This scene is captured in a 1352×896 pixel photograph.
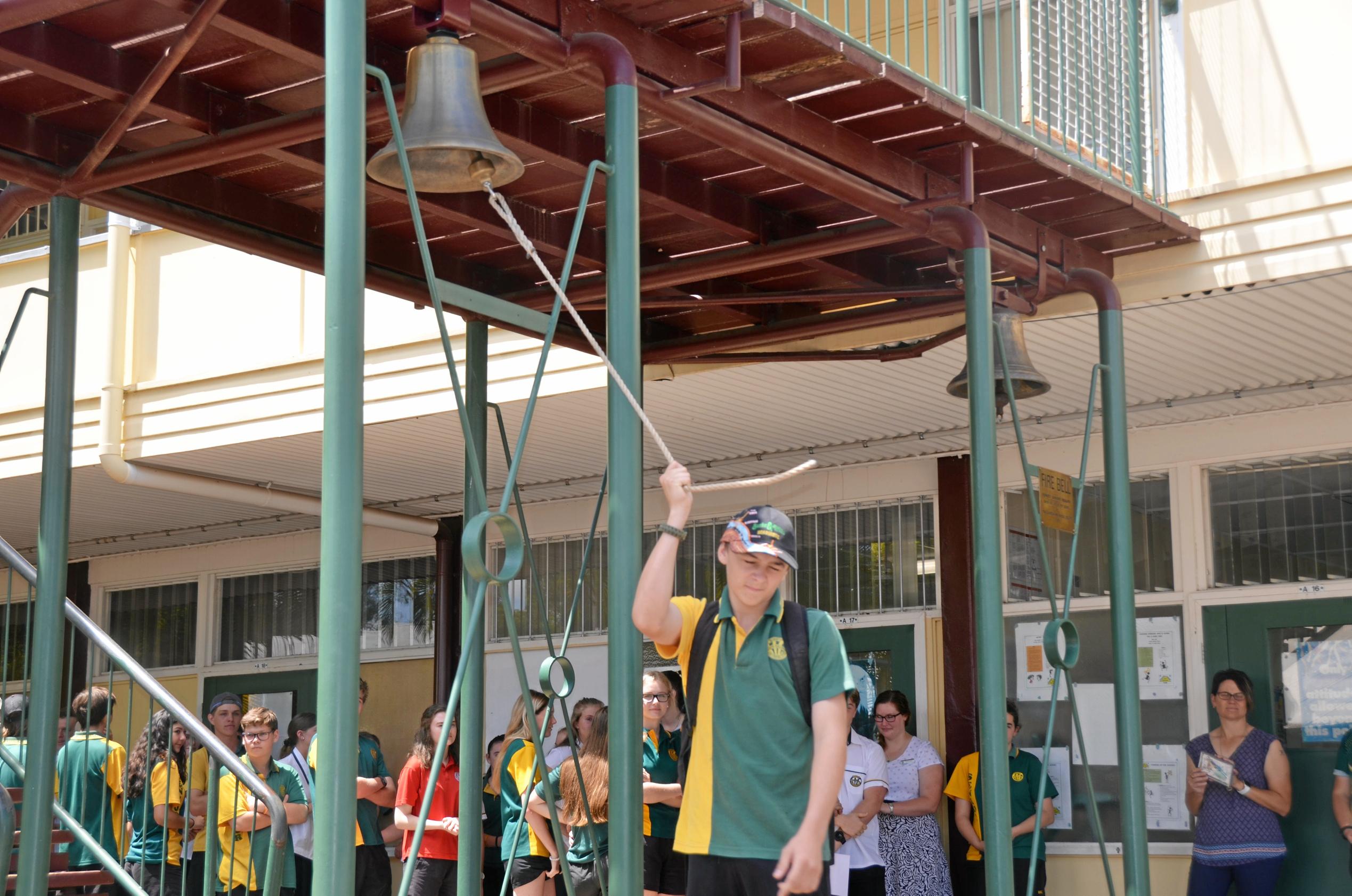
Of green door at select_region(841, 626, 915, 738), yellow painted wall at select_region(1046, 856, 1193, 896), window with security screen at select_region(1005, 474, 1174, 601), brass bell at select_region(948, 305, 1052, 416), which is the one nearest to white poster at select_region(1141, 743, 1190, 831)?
yellow painted wall at select_region(1046, 856, 1193, 896)

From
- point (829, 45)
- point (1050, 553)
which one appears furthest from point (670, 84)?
point (1050, 553)

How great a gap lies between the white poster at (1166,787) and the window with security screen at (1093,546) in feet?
3.58

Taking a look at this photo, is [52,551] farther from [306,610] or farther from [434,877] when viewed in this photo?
[306,610]

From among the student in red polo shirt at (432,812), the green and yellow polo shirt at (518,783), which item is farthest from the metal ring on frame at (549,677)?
the student in red polo shirt at (432,812)

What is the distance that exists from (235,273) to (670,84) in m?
7.15

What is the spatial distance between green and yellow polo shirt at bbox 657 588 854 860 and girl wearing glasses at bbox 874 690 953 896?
613 centimetres

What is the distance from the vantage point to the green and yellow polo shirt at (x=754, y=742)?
4.34m

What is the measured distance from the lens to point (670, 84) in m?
5.00

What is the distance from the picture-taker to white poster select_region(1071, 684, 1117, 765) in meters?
10.4

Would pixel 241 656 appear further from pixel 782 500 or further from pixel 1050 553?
pixel 1050 553

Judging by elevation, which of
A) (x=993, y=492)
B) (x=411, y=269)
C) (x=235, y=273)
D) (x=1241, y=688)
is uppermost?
(x=235, y=273)

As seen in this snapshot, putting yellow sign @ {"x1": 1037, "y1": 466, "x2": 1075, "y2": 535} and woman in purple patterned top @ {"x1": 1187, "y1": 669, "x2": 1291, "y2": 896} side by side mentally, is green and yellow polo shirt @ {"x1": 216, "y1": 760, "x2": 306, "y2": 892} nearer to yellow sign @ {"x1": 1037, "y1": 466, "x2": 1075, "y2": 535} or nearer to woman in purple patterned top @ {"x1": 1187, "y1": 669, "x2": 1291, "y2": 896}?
yellow sign @ {"x1": 1037, "y1": 466, "x2": 1075, "y2": 535}

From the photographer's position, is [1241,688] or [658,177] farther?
[1241,688]

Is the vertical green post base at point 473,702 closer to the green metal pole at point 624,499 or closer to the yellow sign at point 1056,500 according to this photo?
the green metal pole at point 624,499
